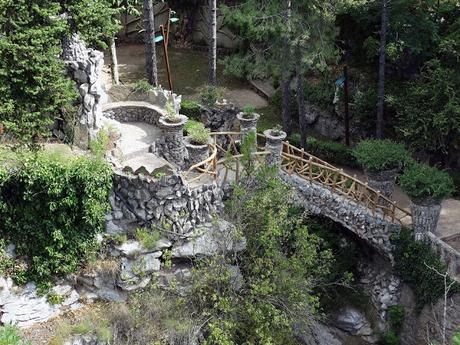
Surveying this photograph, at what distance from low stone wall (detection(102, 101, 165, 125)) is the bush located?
790 centimetres

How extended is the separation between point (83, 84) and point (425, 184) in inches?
470

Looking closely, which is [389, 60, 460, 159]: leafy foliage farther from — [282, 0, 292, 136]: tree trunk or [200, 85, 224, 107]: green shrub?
[200, 85, 224, 107]: green shrub

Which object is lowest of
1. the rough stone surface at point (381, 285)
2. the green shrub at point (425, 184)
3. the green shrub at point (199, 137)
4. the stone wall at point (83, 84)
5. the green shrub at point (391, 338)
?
the green shrub at point (391, 338)

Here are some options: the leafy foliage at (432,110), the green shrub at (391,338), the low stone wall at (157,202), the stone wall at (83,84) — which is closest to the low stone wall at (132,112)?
the stone wall at (83,84)

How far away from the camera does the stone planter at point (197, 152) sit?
70.9 feet

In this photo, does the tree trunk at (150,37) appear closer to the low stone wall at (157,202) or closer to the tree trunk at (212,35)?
the tree trunk at (212,35)

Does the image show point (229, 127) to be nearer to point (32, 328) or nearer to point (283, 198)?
point (283, 198)

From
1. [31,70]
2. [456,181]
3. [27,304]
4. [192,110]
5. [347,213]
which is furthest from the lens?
[192,110]

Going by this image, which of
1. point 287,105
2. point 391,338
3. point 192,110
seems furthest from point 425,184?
point 192,110

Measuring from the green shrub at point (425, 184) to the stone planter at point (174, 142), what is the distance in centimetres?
778

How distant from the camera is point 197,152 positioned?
21.7 metres

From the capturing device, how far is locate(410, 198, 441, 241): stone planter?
2120 cm

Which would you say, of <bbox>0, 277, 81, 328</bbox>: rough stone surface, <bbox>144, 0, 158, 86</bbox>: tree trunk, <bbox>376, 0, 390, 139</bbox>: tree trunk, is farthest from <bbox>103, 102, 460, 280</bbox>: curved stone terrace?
<bbox>0, 277, 81, 328</bbox>: rough stone surface

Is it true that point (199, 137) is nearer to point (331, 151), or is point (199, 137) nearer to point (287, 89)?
point (287, 89)
